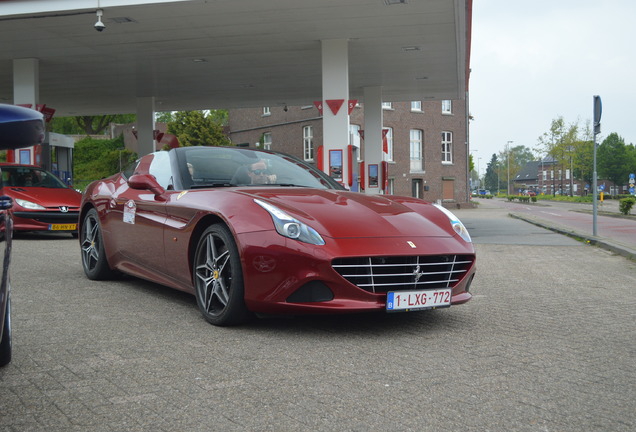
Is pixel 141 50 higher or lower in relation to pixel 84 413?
higher

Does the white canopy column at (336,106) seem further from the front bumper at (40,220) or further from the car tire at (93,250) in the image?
the car tire at (93,250)

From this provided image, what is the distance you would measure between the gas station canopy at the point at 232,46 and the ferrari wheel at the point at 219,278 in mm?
9409

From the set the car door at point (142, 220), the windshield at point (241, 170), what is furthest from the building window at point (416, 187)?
the windshield at point (241, 170)

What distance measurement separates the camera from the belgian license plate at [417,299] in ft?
13.5

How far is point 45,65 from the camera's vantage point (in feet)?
63.6

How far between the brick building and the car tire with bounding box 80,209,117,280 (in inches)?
1349

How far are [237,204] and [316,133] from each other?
3701 cm

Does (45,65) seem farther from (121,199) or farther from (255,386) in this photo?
(255,386)

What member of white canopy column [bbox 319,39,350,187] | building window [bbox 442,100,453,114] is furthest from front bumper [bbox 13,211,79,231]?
building window [bbox 442,100,453,114]

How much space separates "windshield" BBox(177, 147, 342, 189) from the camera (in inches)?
207

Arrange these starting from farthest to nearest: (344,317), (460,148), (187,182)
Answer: (460,148), (187,182), (344,317)

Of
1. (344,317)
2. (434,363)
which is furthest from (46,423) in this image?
(344,317)

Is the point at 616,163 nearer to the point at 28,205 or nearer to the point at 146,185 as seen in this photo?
the point at 28,205

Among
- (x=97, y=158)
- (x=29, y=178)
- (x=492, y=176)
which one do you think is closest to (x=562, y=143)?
(x=97, y=158)
